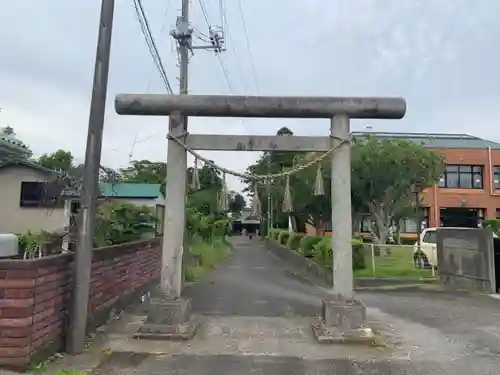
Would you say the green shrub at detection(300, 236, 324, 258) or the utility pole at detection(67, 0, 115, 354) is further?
the green shrub at detection(300, 236, 324, 258)

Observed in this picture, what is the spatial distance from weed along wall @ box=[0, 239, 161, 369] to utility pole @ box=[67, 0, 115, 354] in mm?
173

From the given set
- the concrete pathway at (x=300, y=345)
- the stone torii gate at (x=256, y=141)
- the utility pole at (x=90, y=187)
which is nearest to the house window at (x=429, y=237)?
the concrete pathway at (x=300, y=345)

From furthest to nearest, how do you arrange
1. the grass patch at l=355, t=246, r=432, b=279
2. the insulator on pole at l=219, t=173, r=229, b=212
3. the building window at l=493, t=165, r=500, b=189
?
1. the building window at l=493, t=165, r=500, b=189
2. the grass patch at l=355, t=246, r=432, b=279
3. the insulator on pole at l=219, t=173, r=229, b=212

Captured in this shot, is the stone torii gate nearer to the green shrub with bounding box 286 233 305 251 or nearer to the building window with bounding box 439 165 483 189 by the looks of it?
the green shrub with bounding box 286 233 305 251

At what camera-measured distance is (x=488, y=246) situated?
13383 millimetres

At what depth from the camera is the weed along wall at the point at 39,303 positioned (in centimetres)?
548

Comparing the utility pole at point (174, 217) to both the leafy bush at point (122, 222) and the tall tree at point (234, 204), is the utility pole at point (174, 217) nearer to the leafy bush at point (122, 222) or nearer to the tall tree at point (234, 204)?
the tall tree at point (234, 204)

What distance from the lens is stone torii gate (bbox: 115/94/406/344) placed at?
27.3 ft

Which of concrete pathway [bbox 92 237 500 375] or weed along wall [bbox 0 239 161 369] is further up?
weed along wall [bbox 0 239 161 369]

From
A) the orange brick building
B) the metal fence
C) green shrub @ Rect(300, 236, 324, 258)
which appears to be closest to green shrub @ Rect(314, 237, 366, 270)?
the metal fence

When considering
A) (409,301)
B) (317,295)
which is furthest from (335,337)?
(317,295)

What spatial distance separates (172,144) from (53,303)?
10.8 ft

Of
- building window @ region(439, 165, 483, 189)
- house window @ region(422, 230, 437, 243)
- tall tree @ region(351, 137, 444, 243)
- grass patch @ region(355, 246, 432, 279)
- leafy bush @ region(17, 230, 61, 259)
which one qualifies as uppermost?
building window @ region(439, 165, 483, 189)

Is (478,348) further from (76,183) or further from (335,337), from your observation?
(76,183)
